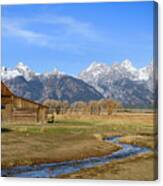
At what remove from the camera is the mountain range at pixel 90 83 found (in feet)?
17.5

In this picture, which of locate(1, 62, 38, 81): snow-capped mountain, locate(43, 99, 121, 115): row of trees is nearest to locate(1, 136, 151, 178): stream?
locate(43, 99, 121, 115): row of trees

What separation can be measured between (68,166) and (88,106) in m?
0.46

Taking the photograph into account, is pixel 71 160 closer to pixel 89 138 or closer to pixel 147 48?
pixel 89 138

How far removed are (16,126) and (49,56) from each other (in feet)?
1.90

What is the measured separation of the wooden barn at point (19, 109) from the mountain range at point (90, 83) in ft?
0.14

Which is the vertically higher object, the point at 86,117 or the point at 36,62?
the point at 36,62

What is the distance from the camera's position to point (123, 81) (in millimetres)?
5453

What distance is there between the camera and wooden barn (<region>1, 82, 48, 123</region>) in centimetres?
556

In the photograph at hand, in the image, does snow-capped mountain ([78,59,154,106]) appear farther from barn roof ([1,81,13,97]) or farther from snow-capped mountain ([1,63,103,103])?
barn roof ([1,81,13,97])

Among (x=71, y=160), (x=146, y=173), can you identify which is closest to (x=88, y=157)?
(x=71, y=160)

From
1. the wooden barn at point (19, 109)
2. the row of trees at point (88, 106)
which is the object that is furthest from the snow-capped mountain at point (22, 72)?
the row of trees at point (88, 106)

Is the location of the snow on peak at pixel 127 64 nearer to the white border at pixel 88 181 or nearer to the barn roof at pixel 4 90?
the white border at pixel 88 181

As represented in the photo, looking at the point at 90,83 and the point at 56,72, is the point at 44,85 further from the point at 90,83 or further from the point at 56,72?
the point at 90,83

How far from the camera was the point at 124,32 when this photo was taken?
5.40m
